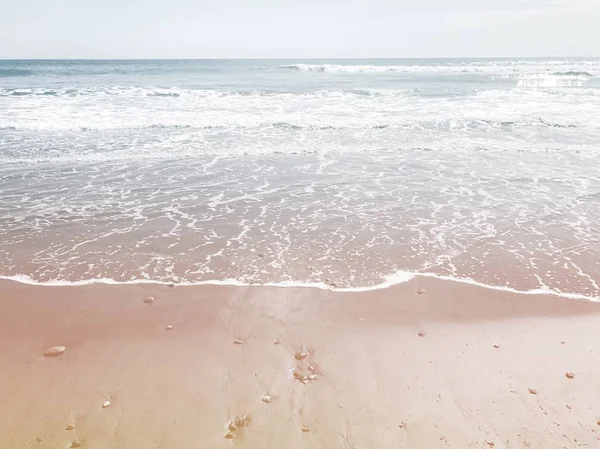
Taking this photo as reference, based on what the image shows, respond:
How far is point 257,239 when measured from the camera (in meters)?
7.05

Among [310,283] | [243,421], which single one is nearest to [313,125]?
[310,283]

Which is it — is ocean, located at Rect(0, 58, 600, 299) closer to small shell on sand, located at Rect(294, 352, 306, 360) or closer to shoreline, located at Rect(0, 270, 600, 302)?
shoreline, located at Rect(0, 270, 600, 302)

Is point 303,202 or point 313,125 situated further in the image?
point 313,125

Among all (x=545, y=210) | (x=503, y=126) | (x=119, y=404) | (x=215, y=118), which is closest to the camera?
(x=119, y=404)

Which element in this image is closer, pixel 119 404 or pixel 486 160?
pixel 119 404

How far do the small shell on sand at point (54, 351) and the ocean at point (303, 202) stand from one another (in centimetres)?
148

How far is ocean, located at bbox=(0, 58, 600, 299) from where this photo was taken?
6121mm

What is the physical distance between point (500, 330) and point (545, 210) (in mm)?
4457

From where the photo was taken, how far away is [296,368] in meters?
4.16

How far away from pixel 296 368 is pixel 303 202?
5016mm

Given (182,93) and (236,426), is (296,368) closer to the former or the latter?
(236,426)

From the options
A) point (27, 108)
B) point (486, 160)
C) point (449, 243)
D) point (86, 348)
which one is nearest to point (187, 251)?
point (86, 348)

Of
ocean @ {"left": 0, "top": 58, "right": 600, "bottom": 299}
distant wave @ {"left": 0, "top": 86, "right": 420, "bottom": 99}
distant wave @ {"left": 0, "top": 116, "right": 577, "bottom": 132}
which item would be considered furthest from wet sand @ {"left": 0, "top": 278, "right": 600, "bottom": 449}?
distant wave @ {"left": 0, "top": 86, "right": 420, "bottom": 99}

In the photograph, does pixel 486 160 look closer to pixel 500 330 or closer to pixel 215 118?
pixel 500 330
